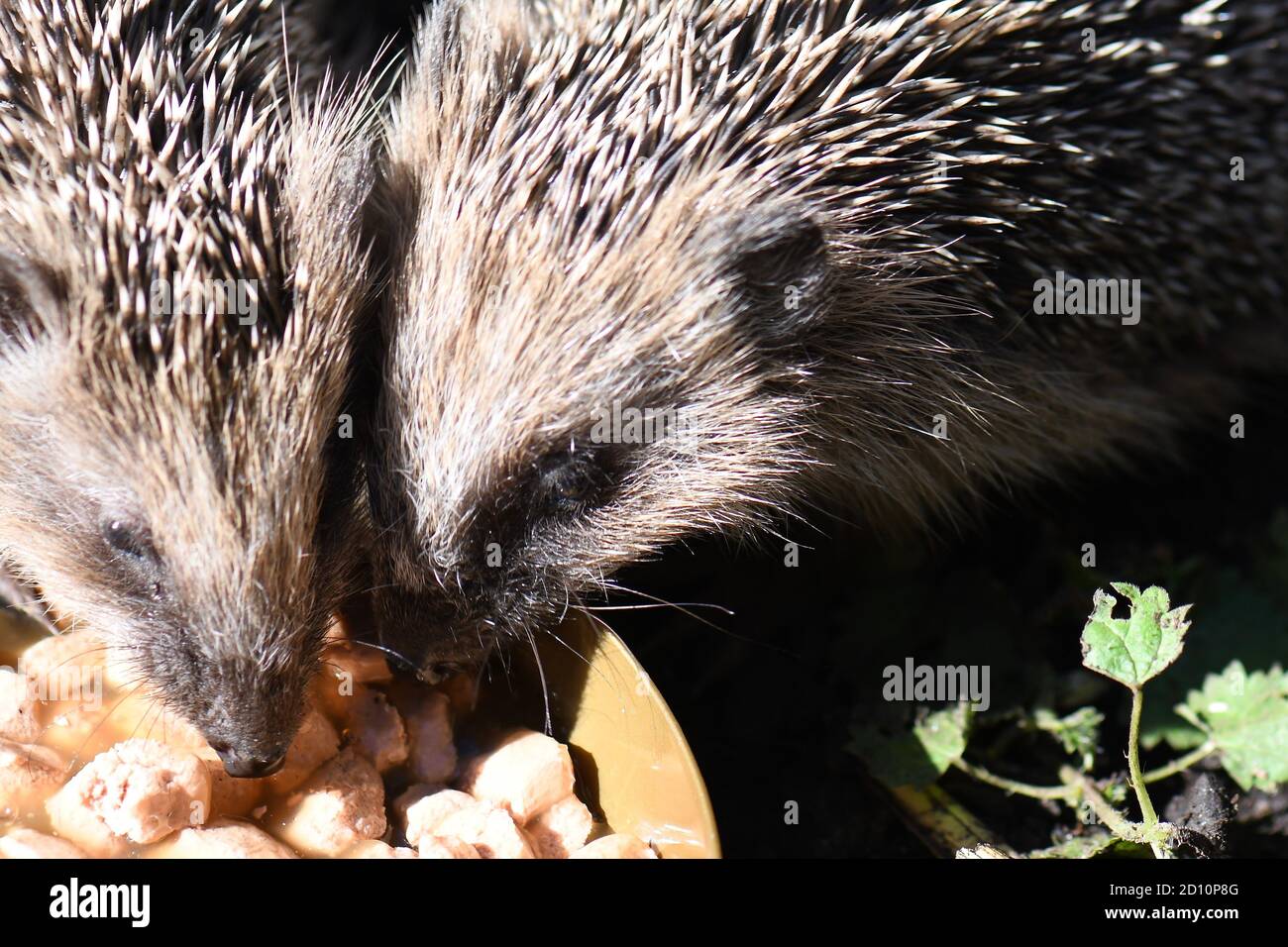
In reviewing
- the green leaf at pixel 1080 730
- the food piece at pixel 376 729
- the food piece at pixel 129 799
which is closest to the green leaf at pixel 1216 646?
the green leaf at pixel 1080 730

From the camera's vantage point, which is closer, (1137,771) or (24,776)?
(24,776)

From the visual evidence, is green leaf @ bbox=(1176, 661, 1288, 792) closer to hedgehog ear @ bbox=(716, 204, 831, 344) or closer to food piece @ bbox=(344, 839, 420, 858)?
hedgehog ear @ bbox=(716, 204, 831, 344)

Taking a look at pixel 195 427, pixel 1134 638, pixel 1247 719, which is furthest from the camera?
pixel 1247 719

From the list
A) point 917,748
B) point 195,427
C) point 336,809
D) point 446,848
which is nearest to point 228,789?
point 336,809

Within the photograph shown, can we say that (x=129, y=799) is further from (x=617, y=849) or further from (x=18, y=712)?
(x=617, y=849)

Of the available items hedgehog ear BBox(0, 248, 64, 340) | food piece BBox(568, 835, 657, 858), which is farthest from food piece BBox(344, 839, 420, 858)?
hedgehog ear BBox(0, 248, 64, 340)

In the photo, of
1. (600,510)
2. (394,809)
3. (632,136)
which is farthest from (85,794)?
(632,136)
